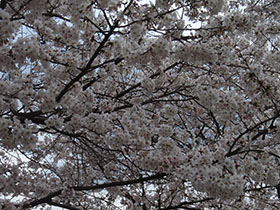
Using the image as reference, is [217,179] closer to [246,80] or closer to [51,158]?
[246,80]

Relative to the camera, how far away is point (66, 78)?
4836 mm

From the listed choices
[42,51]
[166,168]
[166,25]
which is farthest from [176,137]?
[42,51]

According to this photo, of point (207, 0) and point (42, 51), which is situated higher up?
point (207, 0)

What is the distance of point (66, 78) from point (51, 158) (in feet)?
11.4

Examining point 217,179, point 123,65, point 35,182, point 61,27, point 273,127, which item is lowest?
point 217,179

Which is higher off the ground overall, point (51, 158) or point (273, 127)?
point (51, 158)

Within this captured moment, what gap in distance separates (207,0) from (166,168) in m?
2.38

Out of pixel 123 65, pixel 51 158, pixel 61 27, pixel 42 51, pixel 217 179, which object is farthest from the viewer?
pixel 51 158

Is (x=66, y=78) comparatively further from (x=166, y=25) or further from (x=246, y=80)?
(x=246, y=80)

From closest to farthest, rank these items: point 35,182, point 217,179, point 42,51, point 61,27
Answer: point 217,179
point 42,51
point 61,27
point 35,182

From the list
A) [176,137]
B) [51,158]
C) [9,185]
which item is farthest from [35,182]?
[176,137]

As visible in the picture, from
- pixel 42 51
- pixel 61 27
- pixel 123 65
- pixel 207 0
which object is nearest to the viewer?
pixel 42 51

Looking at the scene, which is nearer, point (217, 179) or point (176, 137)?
point (217, 179)

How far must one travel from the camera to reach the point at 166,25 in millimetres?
4871
